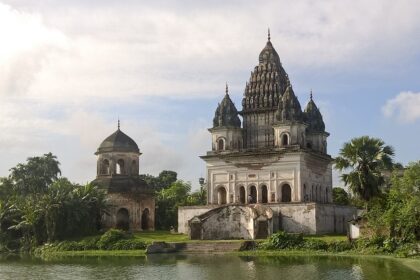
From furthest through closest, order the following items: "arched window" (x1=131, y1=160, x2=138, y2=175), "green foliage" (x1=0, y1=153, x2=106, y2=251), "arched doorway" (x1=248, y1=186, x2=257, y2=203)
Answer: "arched window" (x1=131, y1=160, x2=138, y2=175) → "arched doorway" (x1=248, y1=186, x2=257, y2=203) → "green foliage" (x1=0, y1=153, x2=106, y2=251)

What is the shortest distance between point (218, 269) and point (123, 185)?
89.1 ft

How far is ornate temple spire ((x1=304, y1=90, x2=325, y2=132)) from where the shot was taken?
186 ft

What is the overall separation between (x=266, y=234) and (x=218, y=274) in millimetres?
18306

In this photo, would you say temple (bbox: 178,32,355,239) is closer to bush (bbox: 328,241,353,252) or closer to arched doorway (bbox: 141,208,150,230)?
arched doorway (bbox: 141,208,150,230)

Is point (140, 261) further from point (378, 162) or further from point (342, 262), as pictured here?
point (378, 162)

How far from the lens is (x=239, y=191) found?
171 feet

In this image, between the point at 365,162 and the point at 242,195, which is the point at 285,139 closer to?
the point at 242,195

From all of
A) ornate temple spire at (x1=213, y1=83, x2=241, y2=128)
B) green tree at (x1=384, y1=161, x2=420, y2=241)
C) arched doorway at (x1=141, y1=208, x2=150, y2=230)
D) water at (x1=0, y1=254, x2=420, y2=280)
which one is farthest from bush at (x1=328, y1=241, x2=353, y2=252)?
arched doorway at (x1=141, y1=208, x2=150, y2=230)

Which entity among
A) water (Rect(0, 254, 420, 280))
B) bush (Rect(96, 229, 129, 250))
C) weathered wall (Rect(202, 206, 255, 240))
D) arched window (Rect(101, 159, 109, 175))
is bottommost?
water (Rect(0, 254, 420, 280))

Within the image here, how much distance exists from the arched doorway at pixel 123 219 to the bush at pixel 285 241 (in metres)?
17.8

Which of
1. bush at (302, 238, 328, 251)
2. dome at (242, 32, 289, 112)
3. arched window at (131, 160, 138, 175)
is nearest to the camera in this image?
bush at (302, 238, 328, 251)

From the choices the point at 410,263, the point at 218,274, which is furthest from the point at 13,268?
the point at 410,263

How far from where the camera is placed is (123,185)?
55.0 meters

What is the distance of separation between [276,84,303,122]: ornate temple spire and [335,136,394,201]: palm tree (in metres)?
12.8
